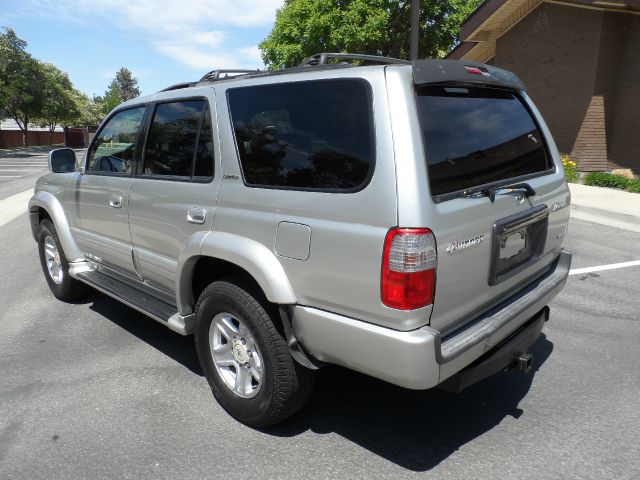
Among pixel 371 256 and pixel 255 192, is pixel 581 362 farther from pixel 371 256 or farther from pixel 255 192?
pixel 255 192

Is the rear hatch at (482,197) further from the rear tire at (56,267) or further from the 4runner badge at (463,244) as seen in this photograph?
the rear tire at (56,267)

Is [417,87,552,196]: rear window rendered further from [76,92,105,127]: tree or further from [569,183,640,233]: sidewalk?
[76,92,105,127]: tree

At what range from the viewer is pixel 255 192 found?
8.55ft

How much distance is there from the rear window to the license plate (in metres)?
0.24

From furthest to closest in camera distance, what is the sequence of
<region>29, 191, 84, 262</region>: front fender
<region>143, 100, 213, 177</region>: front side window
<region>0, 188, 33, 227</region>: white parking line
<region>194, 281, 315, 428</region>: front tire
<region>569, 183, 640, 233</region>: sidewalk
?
<region>0, 188, 33, 227</region>: white parking line → <region>569, 183, 640, 233</region>: sidewalk → <region>29, 191, 84, 262</region>: front fender → <region>143, 100, 213, 177</region>: front side window → <region>194, 281, 315, 428</region>: front tire

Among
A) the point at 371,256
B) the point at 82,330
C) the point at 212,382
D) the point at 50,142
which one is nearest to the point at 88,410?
the point at 212,382

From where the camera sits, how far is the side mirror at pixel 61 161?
14.5 feet

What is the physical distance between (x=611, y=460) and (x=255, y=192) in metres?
2.27

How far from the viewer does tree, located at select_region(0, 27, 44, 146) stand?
31.0 m

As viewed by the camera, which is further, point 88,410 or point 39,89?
point 39,89

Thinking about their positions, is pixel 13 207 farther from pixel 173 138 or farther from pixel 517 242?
pixel 517 242

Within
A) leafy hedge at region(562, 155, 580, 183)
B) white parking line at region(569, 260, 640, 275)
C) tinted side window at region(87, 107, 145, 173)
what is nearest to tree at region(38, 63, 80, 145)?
leafy hedge at region(562, 155, 580, 183)

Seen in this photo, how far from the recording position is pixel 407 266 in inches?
81.5

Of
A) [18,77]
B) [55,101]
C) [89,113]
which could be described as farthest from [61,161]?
[89,113]
